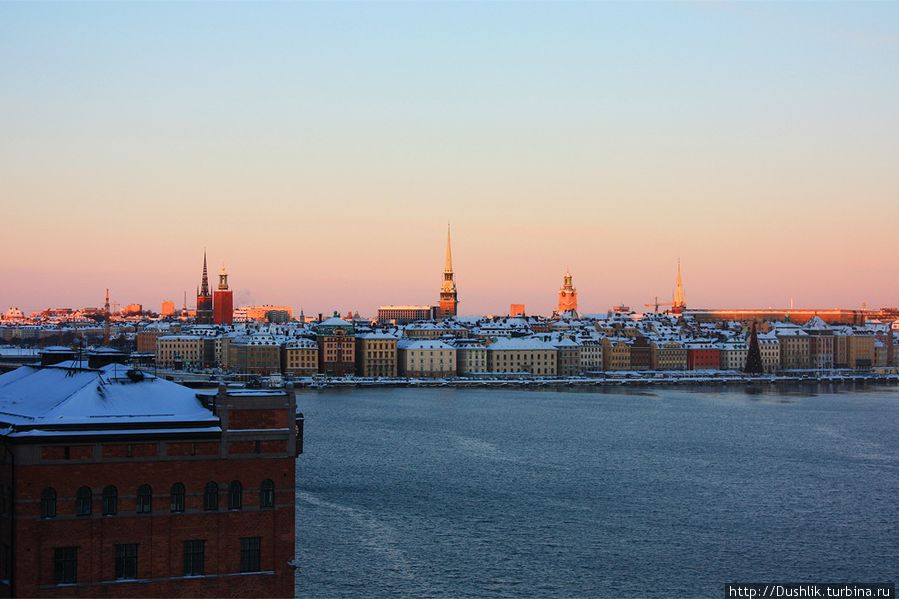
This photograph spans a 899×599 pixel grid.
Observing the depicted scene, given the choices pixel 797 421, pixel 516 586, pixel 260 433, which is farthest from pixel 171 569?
pixel 797 421

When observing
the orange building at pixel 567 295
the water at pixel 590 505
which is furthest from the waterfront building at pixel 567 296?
the water at pixel 590 505

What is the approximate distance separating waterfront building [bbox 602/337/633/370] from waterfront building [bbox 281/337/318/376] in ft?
70.2

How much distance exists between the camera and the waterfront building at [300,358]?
83062mm

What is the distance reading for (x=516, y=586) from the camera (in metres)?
20.4

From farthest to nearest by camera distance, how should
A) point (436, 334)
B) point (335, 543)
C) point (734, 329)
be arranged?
point (734, 329)
point (436, 334)
point (335, 543)

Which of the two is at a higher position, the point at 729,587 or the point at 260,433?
the point at 260,433

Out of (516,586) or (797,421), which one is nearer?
(516,586)

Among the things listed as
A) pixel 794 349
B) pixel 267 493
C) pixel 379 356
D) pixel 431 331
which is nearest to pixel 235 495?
pixel 267 493

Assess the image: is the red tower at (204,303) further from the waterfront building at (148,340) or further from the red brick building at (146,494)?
the red brick building at (146,494)

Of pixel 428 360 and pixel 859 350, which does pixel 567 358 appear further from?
pixel 859 350

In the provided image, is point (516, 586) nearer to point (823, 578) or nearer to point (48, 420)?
point (823, 578)

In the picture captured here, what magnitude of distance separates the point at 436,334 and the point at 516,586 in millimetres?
75558

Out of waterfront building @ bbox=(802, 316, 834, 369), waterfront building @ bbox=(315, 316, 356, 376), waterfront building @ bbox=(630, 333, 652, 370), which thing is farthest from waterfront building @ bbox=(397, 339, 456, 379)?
waterfront building @ bbox=(802, 316, 834, 369)

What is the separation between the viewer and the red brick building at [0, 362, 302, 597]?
14383 millimetres
